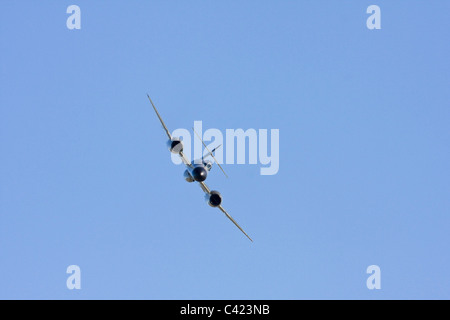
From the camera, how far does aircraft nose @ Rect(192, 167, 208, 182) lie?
5966 cm

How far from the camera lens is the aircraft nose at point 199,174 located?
59.7m

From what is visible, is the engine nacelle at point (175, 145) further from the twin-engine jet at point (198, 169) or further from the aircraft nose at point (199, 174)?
the aircraft nose at point (199, 174)

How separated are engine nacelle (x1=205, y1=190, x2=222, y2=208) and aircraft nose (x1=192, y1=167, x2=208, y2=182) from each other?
10.3 ft

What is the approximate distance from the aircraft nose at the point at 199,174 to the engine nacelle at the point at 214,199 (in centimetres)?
314

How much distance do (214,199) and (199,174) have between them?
390cm

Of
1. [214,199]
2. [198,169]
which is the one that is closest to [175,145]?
[198,169]

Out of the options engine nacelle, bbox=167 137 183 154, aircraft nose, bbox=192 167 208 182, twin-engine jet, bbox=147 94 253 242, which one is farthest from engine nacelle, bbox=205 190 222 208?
engine nacelle, bbox=167 137 183 154

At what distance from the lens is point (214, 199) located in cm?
6262

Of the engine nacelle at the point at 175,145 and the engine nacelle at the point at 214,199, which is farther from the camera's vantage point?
the engine nacelle at the point at 214,199

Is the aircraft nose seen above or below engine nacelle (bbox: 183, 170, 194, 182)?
below

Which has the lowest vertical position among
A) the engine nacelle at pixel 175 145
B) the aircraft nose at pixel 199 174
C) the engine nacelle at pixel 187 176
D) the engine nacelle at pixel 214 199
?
the engine nacelle at pixel 214 199

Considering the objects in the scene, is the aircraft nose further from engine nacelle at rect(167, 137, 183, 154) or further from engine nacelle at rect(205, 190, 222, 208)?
engine nacelle at rect(205, 190, 222, 208)

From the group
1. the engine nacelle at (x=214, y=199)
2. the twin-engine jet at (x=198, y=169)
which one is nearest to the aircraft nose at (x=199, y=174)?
the twin-engine jet at (x=198, y=169)
